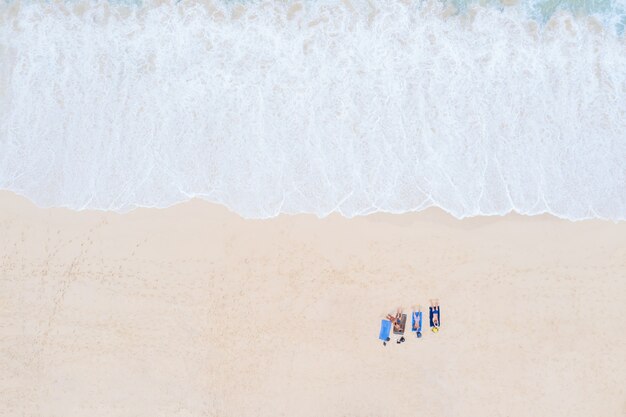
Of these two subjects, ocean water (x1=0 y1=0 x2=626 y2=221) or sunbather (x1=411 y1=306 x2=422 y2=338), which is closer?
sunbather (x1=411 y1=306 x2=422 y2=338)

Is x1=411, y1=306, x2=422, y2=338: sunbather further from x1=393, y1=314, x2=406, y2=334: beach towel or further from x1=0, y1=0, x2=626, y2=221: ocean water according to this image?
x1=0, y1=0, x2=626, y2=221: ocean water

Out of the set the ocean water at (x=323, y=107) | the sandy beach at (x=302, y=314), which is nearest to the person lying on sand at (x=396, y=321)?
the sandy beach at (x=302, y=314)

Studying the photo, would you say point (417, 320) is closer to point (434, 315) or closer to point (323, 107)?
point (434, 315)

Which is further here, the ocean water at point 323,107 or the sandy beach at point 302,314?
the ocean water at point 323,107

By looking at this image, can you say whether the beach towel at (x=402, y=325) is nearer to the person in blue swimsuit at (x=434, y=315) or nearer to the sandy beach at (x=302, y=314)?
the sandy beach at (x=302, y=314)

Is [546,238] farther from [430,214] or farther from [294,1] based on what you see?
[294,1]

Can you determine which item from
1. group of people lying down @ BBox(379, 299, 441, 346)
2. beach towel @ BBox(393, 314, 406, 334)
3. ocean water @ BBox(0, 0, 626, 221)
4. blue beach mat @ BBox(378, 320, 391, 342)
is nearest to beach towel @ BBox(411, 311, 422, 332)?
group of people lying down @ BBox(379, 299, 441, 346)
